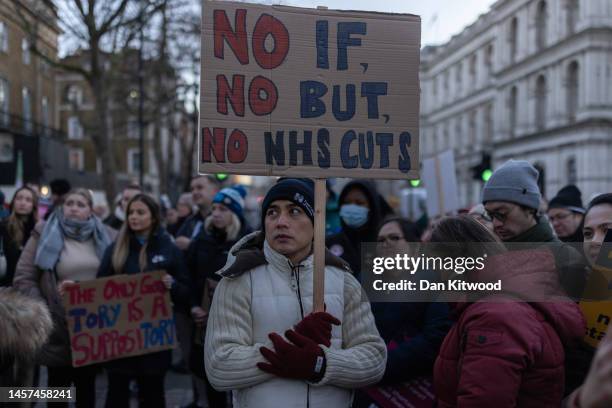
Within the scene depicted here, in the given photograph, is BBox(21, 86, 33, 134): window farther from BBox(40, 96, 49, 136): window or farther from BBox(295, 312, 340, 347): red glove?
BBox(295, 312, 340, 347): red glove

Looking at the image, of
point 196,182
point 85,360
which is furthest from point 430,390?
point 196,182

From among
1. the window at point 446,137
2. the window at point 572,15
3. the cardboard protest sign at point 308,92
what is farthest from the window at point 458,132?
the cardboard protest sign at point 308,92

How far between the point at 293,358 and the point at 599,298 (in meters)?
1.29

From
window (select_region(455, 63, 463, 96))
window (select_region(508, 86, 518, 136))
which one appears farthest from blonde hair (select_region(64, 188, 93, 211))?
window (select_region(455, 63, 463, 96))

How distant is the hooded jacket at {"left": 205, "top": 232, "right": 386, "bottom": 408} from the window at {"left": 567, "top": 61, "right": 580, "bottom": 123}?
4806 cm

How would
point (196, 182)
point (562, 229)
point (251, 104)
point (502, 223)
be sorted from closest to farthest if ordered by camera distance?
point (251, 104), point (502, 223), point (562, 229), point (196, 182)

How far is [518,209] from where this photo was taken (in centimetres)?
357

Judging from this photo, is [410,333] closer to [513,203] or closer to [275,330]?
[513,203]

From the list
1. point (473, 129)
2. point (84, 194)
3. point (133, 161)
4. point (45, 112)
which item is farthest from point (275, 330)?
point (133, 161)

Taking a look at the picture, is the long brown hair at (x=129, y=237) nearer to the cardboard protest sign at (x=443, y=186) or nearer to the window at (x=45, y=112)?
the cardboard protest sign at (x=443, y=186)

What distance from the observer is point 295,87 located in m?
3.22

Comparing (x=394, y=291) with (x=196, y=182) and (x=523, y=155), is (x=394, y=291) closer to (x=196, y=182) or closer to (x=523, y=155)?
(x=196, y=182)

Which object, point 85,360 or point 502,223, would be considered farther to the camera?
point 85,360

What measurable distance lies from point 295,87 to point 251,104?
0.71ft
